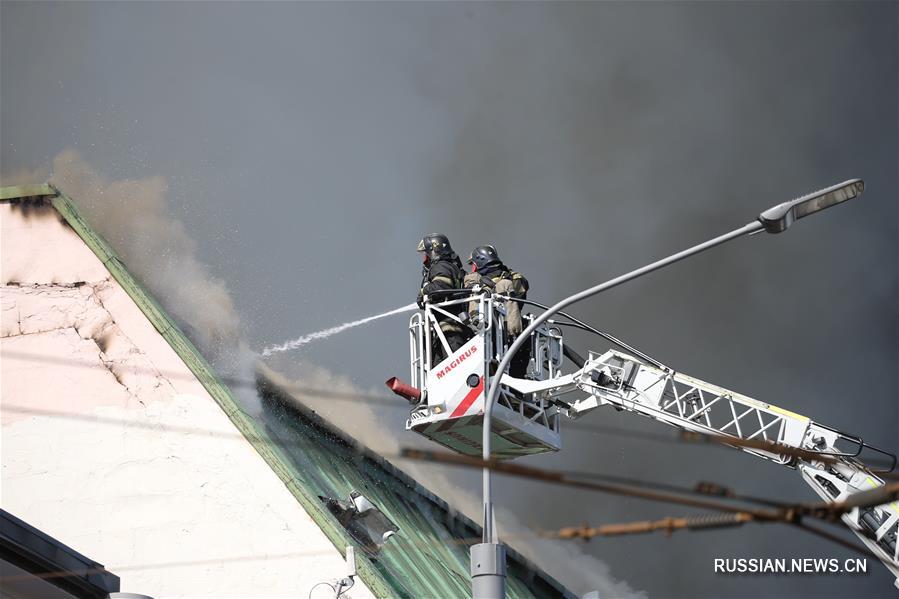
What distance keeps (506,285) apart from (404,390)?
7.43 feet

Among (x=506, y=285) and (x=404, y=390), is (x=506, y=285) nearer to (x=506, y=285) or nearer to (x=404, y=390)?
(x=506, y=285)

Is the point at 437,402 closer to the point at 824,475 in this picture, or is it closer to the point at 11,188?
the point at 824,475

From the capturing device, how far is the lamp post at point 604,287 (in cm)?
1158

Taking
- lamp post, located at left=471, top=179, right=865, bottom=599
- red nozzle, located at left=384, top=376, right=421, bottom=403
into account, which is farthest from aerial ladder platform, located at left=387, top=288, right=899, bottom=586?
lamp post, located at left=471, top=179, right=865, bottom=599

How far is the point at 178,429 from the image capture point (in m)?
18.2

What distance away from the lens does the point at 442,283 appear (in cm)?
1948

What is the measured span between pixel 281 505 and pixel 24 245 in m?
6.35

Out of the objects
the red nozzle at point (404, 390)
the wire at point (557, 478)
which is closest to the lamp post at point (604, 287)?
the wire at point (557, 478)

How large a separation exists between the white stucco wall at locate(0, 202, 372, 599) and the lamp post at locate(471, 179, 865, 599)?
4940 mm

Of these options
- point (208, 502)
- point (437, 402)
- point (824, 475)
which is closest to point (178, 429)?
point (208, 502)

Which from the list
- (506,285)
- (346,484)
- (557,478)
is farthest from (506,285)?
(557,478)

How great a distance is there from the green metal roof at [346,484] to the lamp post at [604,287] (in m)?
4.74

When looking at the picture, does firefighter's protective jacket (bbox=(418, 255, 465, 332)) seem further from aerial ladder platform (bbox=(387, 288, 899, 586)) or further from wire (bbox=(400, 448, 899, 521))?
wire (bbox=(400, 448, 899, 521))

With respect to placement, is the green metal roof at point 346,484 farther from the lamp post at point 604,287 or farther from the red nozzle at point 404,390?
the lamp post at point 604,287
